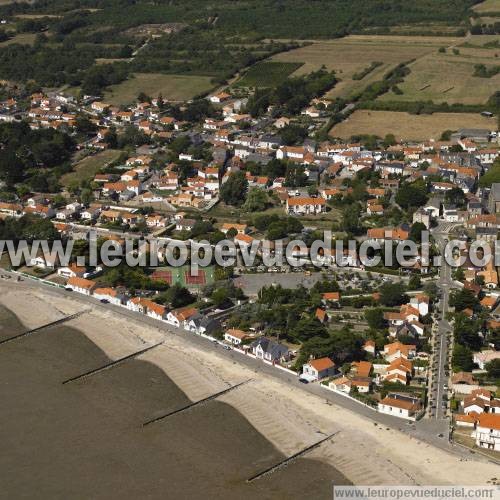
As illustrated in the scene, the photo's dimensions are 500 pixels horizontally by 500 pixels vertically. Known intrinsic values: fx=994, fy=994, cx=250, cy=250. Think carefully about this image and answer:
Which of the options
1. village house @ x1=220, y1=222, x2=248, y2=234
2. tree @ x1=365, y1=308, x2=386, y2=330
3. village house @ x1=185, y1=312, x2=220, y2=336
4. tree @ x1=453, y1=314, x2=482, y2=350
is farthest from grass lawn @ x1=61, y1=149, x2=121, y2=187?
tree @ x1=453, y1=314, x2=482, y2=350

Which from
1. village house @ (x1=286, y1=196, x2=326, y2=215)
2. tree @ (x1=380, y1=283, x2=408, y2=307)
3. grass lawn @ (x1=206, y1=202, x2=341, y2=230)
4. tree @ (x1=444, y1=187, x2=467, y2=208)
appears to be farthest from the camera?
village house @ (x1=286, y1=196, x2=326, y2=215)

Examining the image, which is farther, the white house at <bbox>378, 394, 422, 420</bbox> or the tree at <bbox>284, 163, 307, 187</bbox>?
the tree at <bbox>284, 163, 307, 187</bbox>

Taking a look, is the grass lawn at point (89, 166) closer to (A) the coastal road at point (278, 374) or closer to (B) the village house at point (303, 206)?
(B) the village house at point (303, 206)

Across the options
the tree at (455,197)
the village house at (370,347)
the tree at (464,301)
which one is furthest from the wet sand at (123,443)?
the tree at (455,197)

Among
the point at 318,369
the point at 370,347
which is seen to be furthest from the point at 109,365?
the point at 370,347

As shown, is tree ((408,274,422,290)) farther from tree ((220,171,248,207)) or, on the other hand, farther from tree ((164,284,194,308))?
tree ((220,171,248,207))

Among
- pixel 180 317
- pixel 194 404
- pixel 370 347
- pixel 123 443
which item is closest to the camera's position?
pixel 123 443

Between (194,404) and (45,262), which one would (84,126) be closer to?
(45,262)
